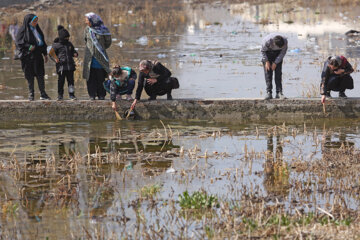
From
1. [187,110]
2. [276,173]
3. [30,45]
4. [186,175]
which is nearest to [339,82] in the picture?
[187,110]

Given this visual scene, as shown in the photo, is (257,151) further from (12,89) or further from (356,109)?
(12,89)

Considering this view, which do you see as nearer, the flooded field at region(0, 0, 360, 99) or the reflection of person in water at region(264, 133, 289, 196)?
the reflection of person in water at region(264, 133, 289, 196)

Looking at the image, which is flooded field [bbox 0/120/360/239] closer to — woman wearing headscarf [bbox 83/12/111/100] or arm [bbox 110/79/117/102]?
arm [bbox 110/79/117/102]

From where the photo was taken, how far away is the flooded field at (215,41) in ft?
45.8

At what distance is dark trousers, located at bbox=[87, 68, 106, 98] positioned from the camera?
1072cm

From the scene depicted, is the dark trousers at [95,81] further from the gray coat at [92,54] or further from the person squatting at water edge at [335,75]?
the person squatting at water edge at [335,75]

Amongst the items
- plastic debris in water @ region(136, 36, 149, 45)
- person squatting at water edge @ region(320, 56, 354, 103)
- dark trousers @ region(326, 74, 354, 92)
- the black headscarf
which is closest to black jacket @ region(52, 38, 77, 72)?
the black headscarf

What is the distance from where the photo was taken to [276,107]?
34.0ft

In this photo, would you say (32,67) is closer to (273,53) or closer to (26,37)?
(26,37)

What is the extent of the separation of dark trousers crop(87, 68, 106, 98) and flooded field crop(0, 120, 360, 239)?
86 cm

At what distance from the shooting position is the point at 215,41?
2247 cm

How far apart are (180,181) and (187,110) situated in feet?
11.5

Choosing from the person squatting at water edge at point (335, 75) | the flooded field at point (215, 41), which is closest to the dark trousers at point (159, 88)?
the flooded field at point (215, 41)

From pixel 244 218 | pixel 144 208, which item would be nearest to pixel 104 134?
pixel 144 208
